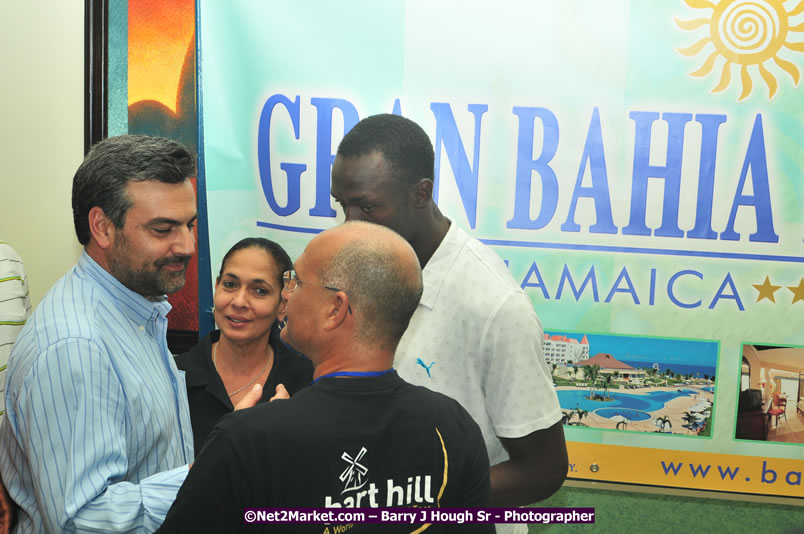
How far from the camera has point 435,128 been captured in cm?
239

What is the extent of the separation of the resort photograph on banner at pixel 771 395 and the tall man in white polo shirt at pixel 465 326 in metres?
1.19

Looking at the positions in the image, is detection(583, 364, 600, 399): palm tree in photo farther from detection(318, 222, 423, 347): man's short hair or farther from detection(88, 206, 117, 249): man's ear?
detection(88, 206, 117, 249): man's ear

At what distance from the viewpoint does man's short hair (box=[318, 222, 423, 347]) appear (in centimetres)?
108

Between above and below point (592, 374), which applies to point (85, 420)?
above

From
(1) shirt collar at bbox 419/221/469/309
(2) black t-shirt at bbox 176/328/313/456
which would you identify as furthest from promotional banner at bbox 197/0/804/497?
(1) shirt collar at bbox 419/221/469/309

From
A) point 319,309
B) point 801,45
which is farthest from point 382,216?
point 801,45

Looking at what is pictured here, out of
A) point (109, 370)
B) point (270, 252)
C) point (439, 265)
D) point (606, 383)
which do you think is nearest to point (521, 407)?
point (439, 265)

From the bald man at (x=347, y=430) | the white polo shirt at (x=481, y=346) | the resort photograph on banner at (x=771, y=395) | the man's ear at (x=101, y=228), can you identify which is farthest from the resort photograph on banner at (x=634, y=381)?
the man's ear at (x=101, y=228)

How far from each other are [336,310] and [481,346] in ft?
1.38

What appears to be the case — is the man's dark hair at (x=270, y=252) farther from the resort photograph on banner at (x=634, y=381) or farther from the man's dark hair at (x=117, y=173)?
the resort photograph on banner at (x=634, y=381)

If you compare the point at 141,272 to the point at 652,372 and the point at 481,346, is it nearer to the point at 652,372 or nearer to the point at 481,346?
the point at 481,346

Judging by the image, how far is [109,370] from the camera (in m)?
1.21

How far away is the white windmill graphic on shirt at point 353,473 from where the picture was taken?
971 millimetres

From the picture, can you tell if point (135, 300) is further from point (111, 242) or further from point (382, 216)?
point (382, 216)
